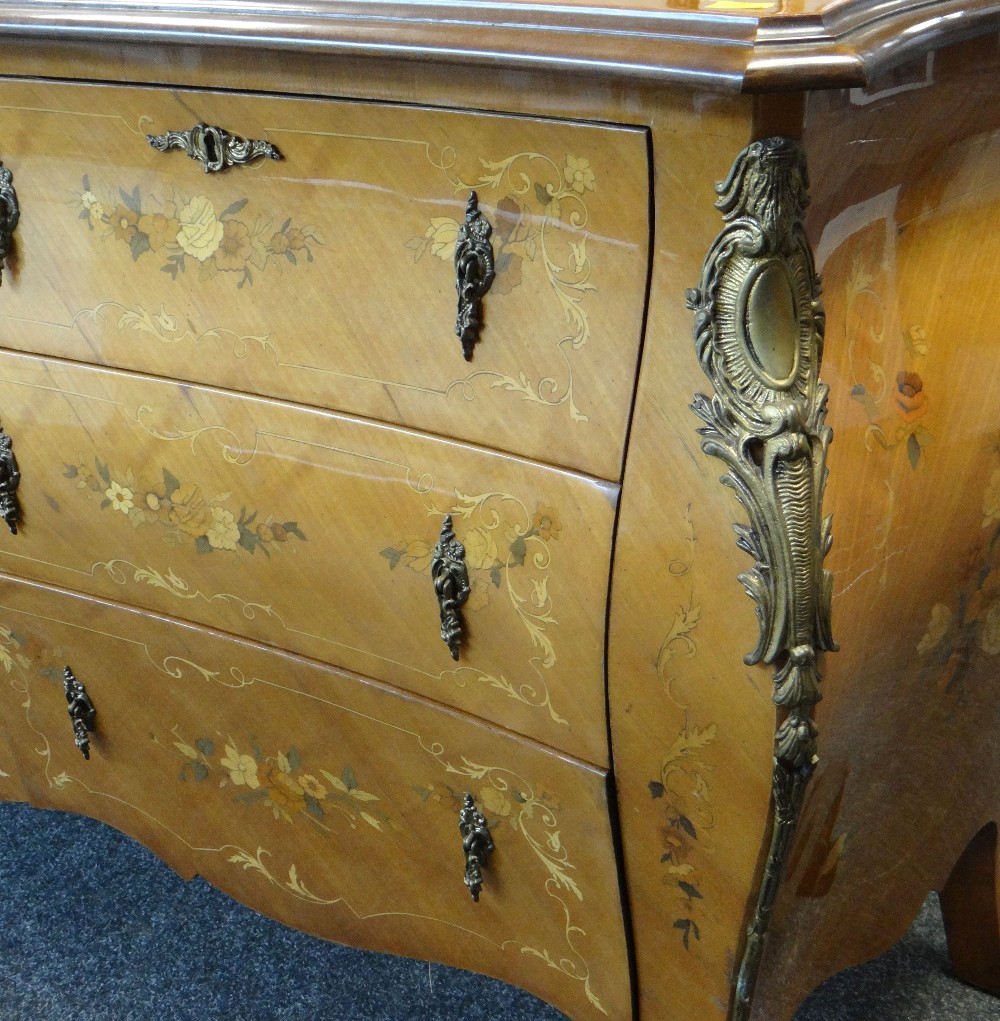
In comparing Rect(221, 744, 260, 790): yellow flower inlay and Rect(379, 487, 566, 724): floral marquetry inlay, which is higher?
Rect(379, 487, 566, 724): floral marquetry inlay

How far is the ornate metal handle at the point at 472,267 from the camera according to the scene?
2.88 ft

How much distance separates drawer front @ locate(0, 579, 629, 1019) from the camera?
110 centimetres

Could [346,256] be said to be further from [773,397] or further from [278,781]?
[278,781]

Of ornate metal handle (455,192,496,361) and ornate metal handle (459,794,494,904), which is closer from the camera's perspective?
ornate metal handle (455,192,496,361)

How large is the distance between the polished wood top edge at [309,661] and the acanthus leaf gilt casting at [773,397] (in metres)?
0.24

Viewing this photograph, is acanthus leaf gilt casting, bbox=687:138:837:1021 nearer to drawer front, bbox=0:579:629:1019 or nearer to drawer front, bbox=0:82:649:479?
drawer front, bbox=0:82:649:479

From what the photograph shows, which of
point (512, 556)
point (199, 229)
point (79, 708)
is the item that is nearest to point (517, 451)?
point (512, 556)

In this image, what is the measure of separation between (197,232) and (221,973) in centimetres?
94

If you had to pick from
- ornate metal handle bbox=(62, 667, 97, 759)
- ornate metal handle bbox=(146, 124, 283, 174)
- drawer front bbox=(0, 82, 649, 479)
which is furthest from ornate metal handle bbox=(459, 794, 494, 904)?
ornate metal handle bbox=(146, 124, 283, 174)

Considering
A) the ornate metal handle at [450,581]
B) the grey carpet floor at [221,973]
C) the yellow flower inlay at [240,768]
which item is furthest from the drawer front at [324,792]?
the grey carpet floor at [221,973]

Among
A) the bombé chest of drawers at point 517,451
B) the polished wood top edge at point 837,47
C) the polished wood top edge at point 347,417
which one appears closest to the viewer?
the polished wood top edge at point 837,47

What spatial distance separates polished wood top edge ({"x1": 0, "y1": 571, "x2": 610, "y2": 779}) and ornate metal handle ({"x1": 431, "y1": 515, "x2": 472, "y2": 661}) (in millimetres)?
88

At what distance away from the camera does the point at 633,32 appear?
2.40ft

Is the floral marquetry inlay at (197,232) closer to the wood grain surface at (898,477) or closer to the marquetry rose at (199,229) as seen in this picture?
the marquetry rose at (199,229)
